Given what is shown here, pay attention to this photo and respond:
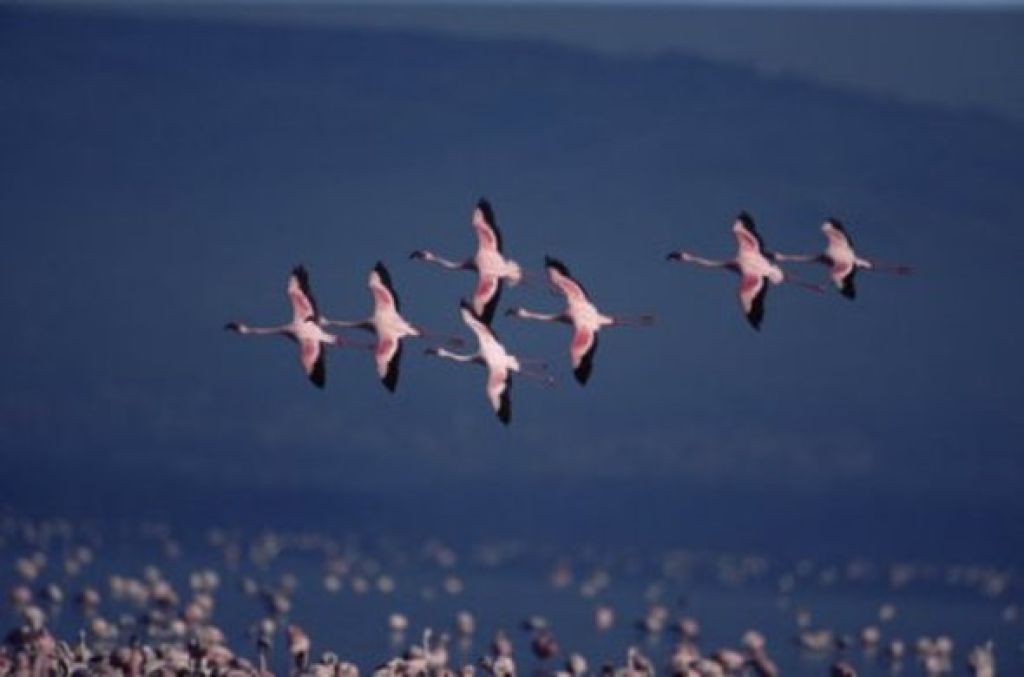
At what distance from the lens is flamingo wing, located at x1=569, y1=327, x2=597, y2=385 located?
18641 mm

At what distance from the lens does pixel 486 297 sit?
18.9 meters

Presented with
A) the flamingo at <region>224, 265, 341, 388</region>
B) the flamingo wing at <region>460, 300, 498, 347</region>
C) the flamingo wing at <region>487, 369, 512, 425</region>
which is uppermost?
the flamingo at <region>224, 265, 341, 388</region>

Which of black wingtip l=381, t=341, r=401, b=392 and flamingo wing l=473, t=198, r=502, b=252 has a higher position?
flamingo wing l=473, t=198, r=502, b=252

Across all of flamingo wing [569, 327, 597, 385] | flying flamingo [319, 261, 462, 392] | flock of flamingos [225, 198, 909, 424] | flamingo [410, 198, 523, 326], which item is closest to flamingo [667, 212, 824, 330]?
flock of flamingos [225, 198, 909, 424]

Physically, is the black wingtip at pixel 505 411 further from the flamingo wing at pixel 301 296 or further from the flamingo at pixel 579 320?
the flamingo wing at pixel 301 296

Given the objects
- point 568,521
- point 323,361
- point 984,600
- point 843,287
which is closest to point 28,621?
point 323,361

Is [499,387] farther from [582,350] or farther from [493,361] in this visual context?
[582,350]

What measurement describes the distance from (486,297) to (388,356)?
652 millimetres

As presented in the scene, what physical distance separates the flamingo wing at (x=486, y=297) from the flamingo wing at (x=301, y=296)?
95 cm

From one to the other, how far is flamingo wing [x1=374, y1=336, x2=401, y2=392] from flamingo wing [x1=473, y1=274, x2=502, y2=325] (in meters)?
0.52

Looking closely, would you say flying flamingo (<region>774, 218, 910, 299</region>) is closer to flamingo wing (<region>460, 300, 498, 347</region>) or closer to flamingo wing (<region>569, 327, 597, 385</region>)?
flamingo wing (<region>569, 327, 597, 385</region>)

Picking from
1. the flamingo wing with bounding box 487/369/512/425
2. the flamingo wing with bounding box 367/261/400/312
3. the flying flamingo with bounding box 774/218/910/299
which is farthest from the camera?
the flying flamingo with bounding box 774/218/910/299

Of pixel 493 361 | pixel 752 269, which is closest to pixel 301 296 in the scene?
pixel 493 361

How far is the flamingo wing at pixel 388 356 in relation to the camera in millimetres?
19016
